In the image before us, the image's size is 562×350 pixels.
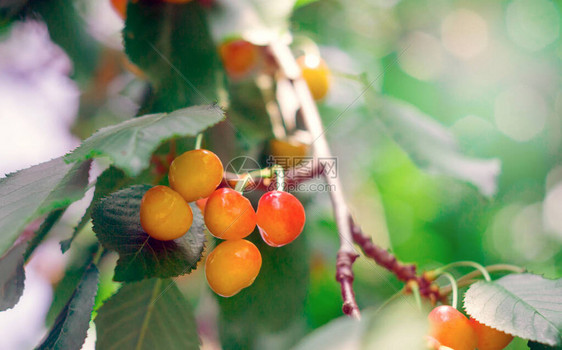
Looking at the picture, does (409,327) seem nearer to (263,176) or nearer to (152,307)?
(263,176)

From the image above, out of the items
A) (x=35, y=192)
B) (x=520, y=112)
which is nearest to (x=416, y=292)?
(x=35, y=192)

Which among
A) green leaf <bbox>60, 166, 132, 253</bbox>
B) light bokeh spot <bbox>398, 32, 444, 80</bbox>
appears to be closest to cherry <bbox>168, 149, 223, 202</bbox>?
green leaf <bbox>60, 166, 132, 253</bbox>

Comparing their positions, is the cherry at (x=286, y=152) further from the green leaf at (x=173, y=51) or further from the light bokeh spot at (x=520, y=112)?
the light bokeh spot at (x=520, y=112)

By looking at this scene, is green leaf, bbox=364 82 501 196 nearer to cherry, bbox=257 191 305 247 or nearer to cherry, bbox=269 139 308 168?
cherry, bbox=269 139 308 168

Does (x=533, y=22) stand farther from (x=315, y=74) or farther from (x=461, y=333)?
(x=461, y=333)

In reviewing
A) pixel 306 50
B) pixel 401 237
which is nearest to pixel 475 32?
pixel 401 237
